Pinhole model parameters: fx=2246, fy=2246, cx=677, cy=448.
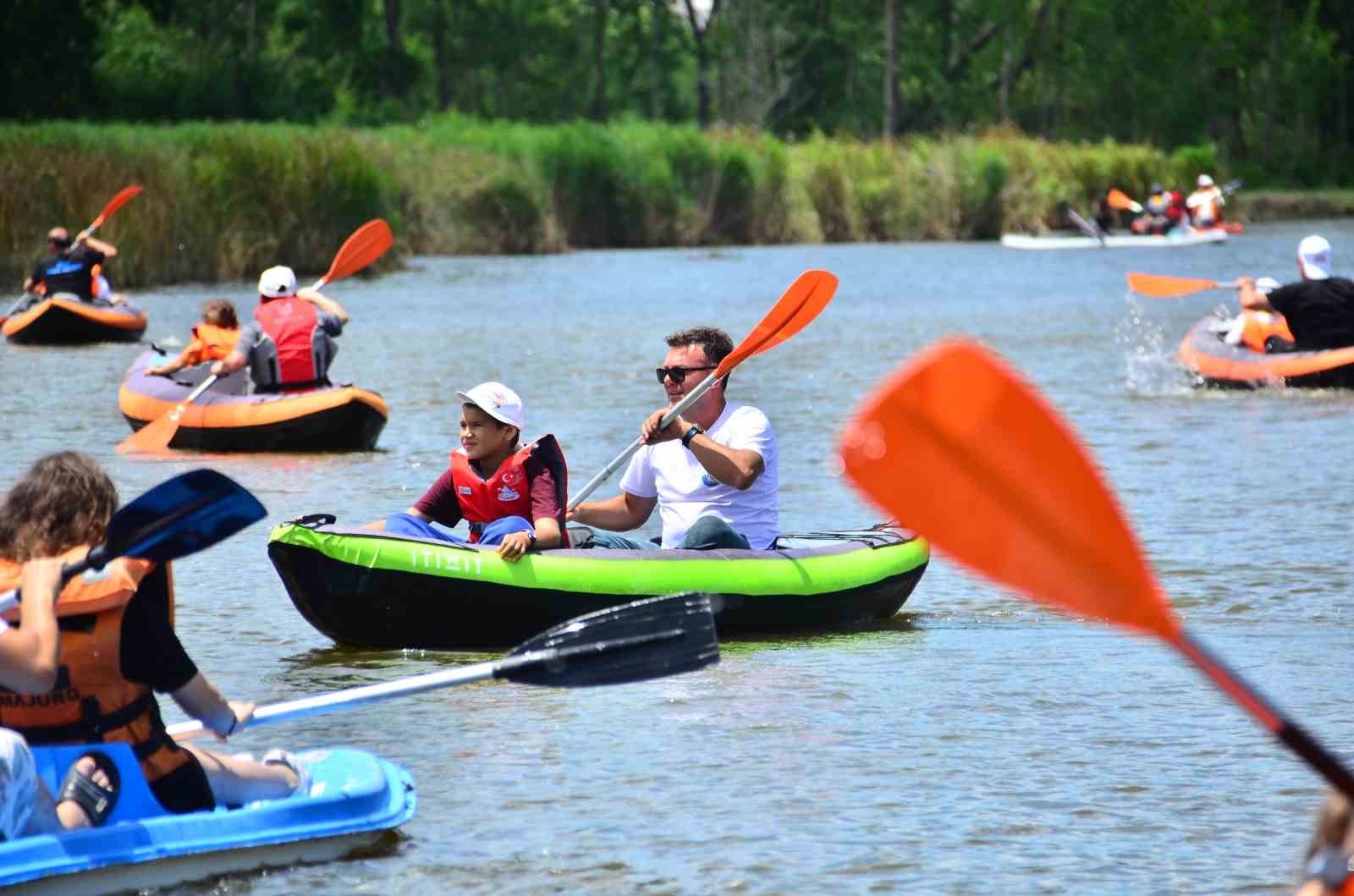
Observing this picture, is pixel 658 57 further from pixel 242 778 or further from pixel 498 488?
pixel 242 778

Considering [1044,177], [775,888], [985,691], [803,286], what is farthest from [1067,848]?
[1044,177]

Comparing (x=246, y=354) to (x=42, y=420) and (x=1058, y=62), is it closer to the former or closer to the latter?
(x=42, y=420)

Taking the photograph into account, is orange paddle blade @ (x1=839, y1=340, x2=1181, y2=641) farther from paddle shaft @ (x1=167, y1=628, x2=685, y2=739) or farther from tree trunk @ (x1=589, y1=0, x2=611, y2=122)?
tree trunk @ (x1=589, y1=0, x2=611, y2=122)

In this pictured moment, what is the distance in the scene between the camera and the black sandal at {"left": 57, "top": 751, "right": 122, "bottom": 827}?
4.33 meters

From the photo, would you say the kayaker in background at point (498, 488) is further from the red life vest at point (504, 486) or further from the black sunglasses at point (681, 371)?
the black sunglasses at point (681, 371)

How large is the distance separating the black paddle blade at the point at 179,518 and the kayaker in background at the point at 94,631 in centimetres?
6

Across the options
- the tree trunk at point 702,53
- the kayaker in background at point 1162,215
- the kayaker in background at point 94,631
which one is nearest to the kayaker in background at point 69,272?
the kayaker in background at point 94,631

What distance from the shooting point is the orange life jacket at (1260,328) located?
A: 15633mm

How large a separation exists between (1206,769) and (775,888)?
4.83ft

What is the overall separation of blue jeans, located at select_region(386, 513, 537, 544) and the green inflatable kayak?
98 mm

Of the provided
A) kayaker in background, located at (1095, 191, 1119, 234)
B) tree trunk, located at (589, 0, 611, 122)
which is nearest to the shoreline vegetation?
kayaker in background, located at (1095, 191, 1119, 234)

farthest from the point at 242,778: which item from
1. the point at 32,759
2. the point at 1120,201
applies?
the point at 1120,201

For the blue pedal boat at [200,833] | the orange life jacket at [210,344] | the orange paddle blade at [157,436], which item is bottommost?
the orange paddle blade at [157,436]

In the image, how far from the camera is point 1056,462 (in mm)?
2885
